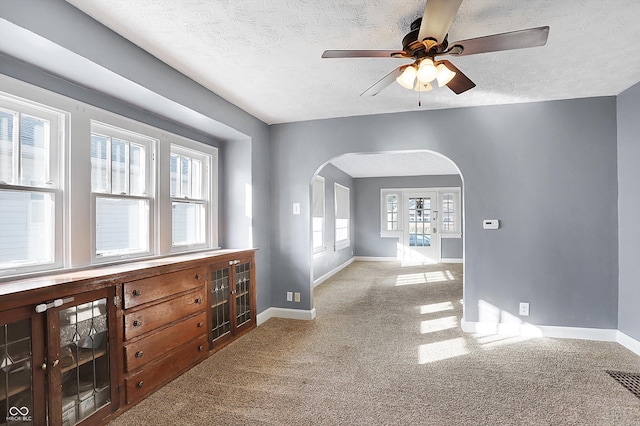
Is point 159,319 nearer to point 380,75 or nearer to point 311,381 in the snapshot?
point 311,381

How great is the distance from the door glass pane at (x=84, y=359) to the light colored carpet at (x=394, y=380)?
268 mm

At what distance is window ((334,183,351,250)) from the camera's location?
8281 mm

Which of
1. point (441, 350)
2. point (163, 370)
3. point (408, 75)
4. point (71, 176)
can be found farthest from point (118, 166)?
point (441, 350)

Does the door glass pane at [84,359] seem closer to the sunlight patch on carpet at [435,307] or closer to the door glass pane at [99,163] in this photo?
the door glass pane at [99,163]

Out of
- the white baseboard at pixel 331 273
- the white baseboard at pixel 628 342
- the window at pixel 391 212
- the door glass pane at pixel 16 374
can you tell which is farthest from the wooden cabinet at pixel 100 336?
the window at pixel 391 212

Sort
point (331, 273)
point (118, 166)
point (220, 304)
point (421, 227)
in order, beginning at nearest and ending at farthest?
point (118, 166) < point (220, 304) < point (331, 273) < point (421, 227)

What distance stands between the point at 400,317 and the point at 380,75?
294cm

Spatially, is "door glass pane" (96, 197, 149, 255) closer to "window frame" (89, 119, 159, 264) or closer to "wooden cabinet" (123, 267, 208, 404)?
"window frame" (89, 119, 159, 264)

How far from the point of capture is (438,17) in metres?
1.71

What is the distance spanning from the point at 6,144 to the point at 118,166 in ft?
2.68

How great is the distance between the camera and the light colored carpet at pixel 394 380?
2242 millimetres

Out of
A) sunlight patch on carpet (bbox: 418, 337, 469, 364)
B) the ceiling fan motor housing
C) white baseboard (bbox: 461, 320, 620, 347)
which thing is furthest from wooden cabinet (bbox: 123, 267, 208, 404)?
white baseboard (bbox: 461, 320, 620, 347)

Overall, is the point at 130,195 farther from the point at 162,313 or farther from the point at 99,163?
the point at 162,313

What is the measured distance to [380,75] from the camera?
9.89 ft
